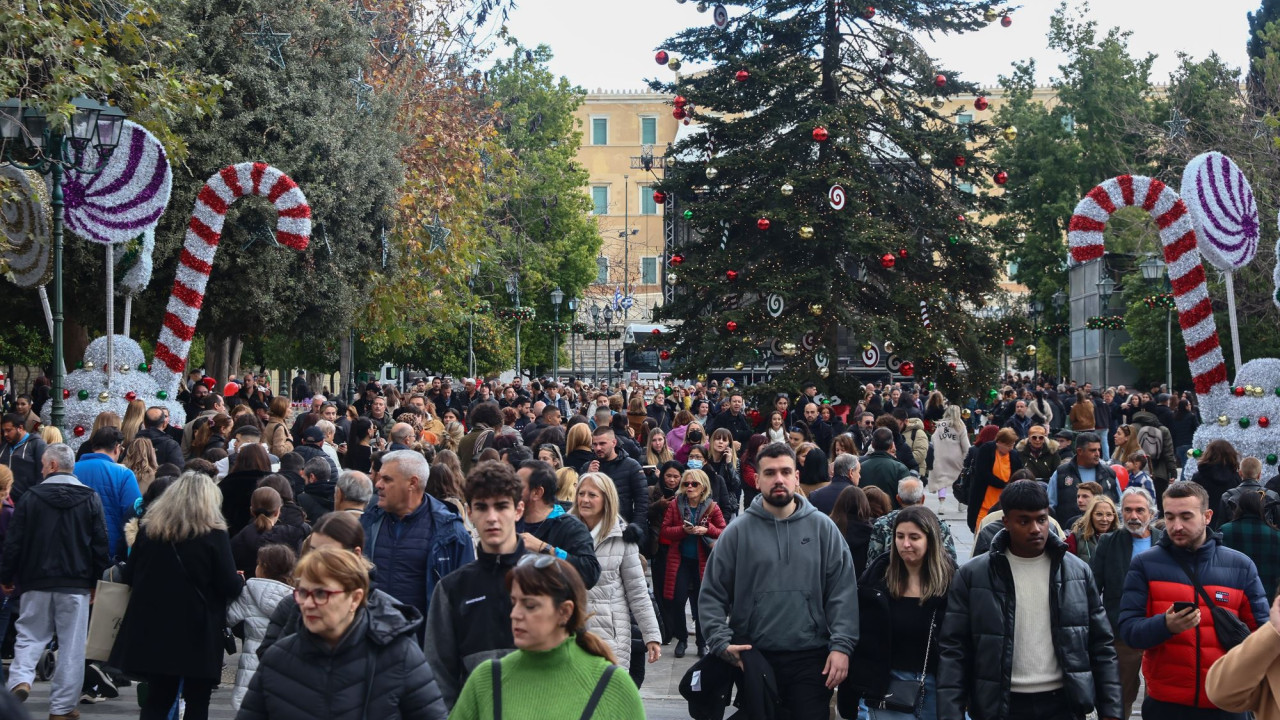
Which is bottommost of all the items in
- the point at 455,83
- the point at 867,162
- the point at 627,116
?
the point at 867,162

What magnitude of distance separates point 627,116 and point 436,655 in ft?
272

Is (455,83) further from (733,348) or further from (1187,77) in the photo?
(1187,77)

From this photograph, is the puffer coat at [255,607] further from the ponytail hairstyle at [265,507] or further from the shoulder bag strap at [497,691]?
the shoulder bag strap at [497,691]

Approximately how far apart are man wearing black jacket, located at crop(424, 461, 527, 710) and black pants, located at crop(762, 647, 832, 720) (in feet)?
5.33

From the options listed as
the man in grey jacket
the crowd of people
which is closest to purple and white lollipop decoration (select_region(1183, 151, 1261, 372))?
the crowd of people

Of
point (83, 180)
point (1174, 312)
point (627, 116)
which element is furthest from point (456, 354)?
point (627, 116)

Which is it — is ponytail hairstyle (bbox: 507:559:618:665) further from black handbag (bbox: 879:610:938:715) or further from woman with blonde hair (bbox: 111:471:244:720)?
woman with blonde hair (bbox: 111:471:244:720)

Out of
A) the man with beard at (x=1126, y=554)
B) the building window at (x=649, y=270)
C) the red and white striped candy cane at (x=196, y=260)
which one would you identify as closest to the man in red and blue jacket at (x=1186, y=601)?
the man with beard at (x=1126, y=554)

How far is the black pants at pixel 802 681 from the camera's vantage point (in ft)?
21.5

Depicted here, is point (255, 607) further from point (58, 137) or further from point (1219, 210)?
point (1219, 210)

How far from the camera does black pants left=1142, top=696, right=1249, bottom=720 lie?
6.16 meters

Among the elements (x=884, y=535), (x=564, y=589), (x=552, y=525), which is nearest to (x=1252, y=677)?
(x=564, y=589)

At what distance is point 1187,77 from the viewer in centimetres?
4216

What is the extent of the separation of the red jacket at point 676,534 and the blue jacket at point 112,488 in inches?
149
